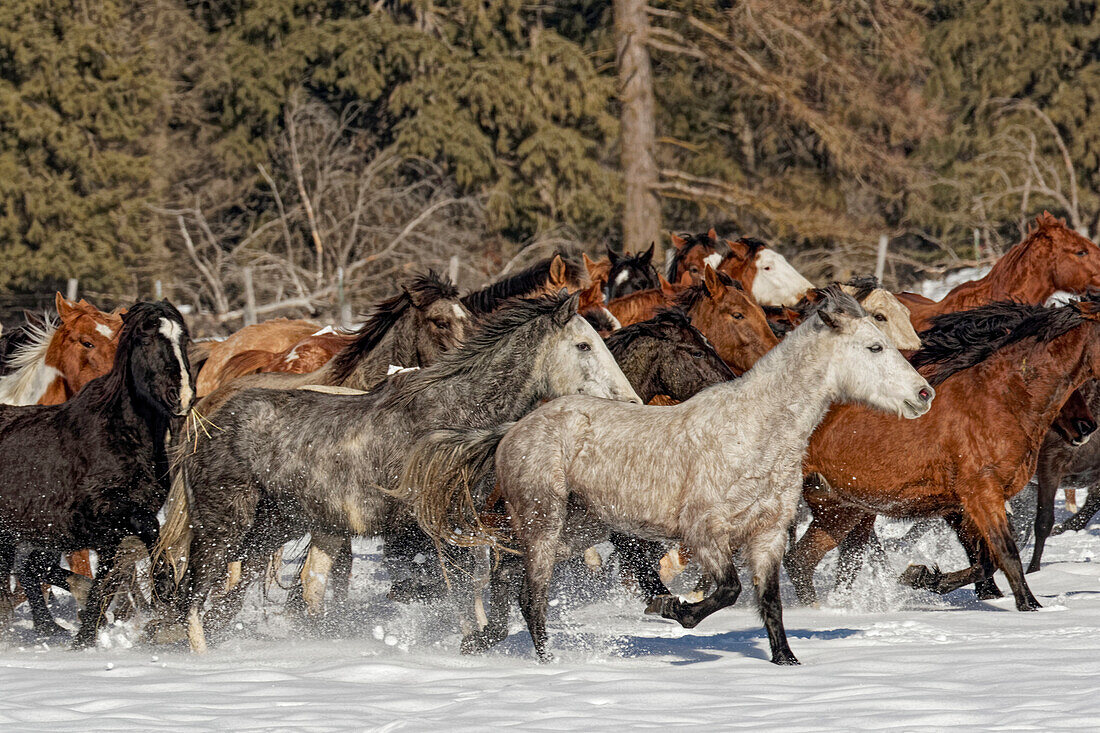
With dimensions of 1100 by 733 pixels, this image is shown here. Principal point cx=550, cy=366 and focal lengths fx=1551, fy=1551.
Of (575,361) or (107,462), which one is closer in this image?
(575,361)

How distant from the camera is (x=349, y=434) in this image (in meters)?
6.84

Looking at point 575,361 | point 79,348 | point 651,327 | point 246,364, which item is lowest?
point 575,361

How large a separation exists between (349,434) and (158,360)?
93cm

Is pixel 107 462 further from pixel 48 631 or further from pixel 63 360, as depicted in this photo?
pixel 63 360

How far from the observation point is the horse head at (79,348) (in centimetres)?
886

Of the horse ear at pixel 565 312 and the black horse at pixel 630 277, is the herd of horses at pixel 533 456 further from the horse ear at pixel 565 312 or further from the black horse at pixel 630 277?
the black horse at pixel 630 277

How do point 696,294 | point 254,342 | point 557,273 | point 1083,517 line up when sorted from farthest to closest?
point 254,342 < point 557,273 < point 1083,517 < point 696,294

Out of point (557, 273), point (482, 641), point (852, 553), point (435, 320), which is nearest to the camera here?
point (482, 641)

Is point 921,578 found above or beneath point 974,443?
beneath

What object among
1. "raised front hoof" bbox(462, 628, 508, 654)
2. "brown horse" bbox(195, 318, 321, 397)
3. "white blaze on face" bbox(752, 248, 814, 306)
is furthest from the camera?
"brown horse" bbox(195, 318, 321, 397)

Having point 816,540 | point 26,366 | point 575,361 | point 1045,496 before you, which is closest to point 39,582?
point 26,366

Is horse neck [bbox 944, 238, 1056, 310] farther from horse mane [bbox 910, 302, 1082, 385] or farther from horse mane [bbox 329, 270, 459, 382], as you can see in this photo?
horse mane [bbox 329, 270, 459, 382]

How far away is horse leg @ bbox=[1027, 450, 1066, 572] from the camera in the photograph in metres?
8.59

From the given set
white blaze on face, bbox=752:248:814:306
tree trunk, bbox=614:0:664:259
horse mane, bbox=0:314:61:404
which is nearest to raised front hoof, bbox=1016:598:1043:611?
white blaze on face, bbox=752:248:814:306
